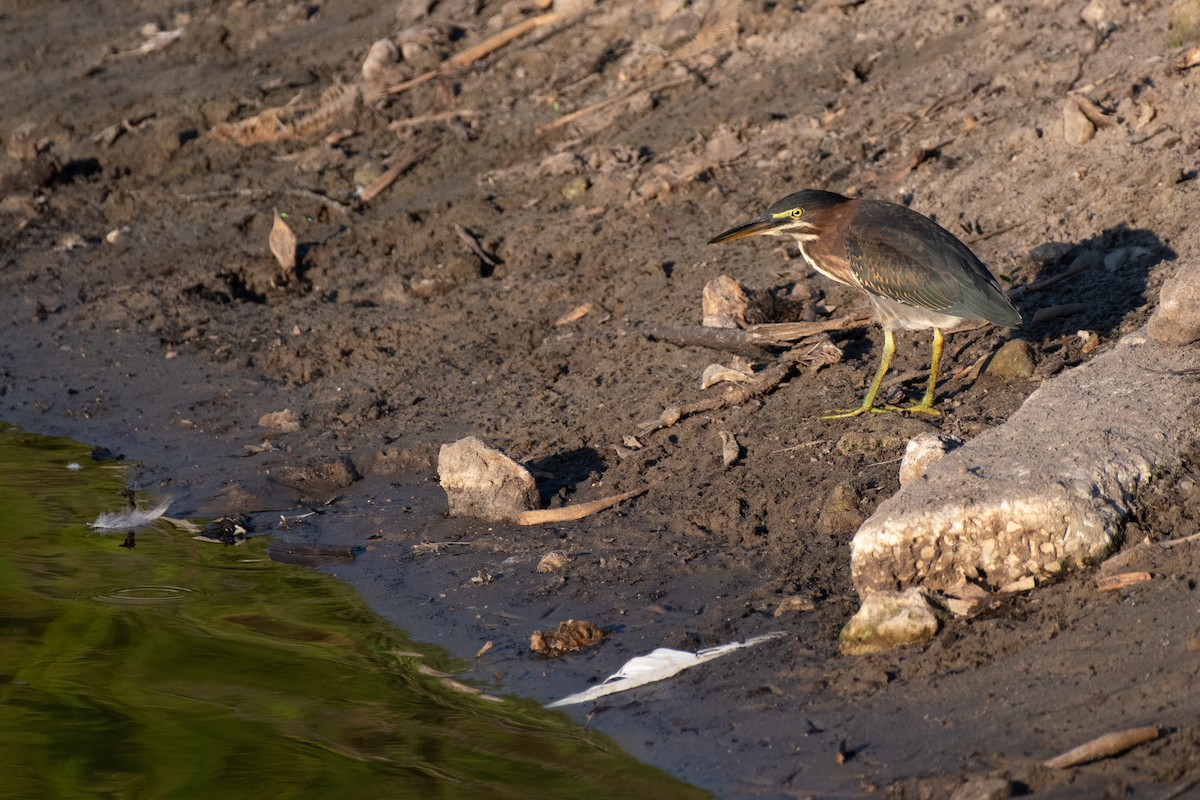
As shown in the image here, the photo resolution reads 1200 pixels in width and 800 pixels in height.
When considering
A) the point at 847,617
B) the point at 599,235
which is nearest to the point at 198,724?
the point at 847,617

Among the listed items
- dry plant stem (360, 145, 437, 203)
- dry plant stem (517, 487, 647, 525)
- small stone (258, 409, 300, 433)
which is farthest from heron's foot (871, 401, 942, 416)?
→ dry plant stem (360, 145, 437, 203)

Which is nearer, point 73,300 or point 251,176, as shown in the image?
point 73,300

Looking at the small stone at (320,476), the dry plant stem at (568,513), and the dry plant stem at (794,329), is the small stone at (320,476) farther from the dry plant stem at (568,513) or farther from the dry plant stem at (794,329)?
the dry plant stem at (794,329)

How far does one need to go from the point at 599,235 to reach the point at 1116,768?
5749 mm

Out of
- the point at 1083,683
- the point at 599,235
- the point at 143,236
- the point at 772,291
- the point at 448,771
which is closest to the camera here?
the point at 1083,683

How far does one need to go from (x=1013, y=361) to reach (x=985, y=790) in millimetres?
3097

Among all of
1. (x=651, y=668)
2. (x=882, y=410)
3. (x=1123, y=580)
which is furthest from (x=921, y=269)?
(x=651, y=668)

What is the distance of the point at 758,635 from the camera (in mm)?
4828

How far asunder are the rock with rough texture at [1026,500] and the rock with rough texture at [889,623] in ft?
0.49

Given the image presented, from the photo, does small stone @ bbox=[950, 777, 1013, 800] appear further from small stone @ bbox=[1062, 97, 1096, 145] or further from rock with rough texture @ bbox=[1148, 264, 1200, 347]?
small stone @ bbox=[1062, 97, 1096, 145]

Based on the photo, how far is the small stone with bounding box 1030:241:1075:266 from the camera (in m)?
7.09

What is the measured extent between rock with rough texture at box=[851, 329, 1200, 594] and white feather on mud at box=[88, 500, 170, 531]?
3.78 m

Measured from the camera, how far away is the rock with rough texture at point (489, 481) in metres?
6.17

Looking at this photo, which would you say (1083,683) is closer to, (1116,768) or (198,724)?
(1116,768)
